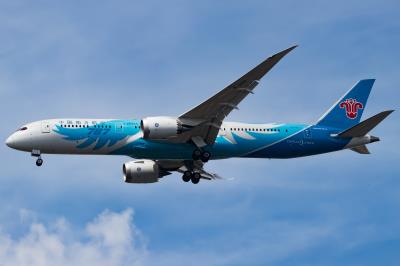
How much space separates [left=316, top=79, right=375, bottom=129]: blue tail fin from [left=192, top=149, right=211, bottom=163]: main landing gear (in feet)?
30.3

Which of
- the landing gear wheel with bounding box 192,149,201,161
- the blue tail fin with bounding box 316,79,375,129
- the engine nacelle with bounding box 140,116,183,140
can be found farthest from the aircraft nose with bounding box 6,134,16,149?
the blue tail fin with bounding box 316,79,375,129

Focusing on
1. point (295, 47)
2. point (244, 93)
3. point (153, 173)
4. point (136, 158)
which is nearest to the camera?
point (295, 47)

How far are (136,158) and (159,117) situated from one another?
402cm

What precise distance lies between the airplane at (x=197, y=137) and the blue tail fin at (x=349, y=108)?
0.24 feet

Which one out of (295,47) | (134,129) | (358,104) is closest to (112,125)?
(134,129)

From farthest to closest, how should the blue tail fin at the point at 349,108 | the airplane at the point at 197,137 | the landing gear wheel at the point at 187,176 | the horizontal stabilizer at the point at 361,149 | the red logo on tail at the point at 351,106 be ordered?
1. the red logo on tail at the point at 351,106
2. the blue tail fin at the point at 349,108
3. the landing gear wheel at the point at 187,176
4. the horizontal stabilizer at the point at 361,149
5. the airplane at the point at 197,137

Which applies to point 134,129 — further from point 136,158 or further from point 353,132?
point 353,132

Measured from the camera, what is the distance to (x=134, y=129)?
5959 cm

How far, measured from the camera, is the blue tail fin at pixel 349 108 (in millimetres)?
65688

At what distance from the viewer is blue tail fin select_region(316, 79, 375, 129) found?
65.7 metres

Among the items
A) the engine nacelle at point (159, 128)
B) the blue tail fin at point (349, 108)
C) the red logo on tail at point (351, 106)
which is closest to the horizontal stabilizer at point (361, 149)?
the blue tail fin at point (349, 108)

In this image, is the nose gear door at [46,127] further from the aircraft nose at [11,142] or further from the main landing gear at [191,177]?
the main landing gear at [191,177]

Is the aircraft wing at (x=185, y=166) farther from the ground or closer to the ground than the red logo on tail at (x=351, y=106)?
closer to the ground

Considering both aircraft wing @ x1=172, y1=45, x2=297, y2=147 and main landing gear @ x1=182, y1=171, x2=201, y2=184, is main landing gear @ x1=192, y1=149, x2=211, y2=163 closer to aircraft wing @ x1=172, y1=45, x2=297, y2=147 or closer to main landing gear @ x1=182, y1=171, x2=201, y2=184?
aircraft wing @ x1=172, y1=45, x2=297, y2=147
